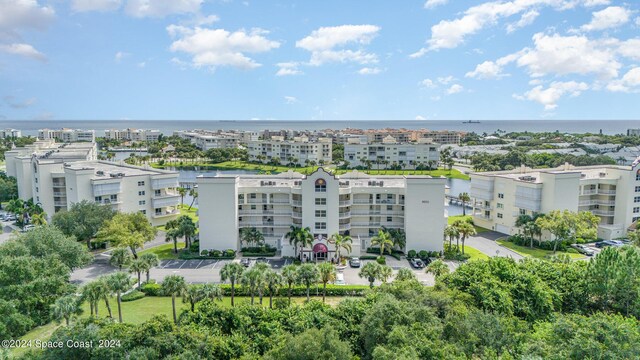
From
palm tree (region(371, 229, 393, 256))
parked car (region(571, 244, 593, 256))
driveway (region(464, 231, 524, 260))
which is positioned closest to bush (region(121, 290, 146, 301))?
palm tree (region(371, 229, 393, 256))

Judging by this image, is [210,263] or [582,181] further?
[582,181]

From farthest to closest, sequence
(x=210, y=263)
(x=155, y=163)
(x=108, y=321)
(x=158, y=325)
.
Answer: (x=155, y=163) → (x=210, y=263) → (x=108, y=321) → (x=158, y=325)

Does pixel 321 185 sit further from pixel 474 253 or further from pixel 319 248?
pixel 474 253

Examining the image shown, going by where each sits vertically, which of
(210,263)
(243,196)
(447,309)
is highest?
(243,196)

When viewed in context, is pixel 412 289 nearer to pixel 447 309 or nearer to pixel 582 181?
pixel 447 309

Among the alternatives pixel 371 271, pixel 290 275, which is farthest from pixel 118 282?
pixel 371 271

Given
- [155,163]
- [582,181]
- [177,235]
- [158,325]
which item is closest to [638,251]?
[582,181]

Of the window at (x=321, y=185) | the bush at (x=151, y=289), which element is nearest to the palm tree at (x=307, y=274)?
the bush at (x=151, y=289)
